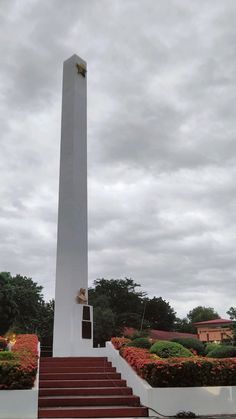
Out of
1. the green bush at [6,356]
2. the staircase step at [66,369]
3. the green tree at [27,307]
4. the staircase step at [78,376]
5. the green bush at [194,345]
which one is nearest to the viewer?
the green bush at [6,356]

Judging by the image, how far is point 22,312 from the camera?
4338 centimetres

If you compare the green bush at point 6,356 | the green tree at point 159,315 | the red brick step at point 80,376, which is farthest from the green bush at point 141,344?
the green tree at point 159,315

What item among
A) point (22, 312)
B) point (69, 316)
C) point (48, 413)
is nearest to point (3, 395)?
point (48, 413)

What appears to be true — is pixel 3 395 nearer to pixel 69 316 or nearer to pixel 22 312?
pixel 69 316

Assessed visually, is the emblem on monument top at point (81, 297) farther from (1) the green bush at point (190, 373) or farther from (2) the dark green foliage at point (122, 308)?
(2) the dark green foliage at point (122, 308)

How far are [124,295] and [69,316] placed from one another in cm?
3099

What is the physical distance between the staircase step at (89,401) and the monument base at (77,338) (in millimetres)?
4803

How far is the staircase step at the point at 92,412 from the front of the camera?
8.52 metres

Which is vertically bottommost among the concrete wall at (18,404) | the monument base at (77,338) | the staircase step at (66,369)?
the concrete wall at (18,404)

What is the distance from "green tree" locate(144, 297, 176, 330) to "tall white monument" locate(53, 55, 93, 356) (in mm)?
33945

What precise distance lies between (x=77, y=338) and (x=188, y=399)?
598 cm

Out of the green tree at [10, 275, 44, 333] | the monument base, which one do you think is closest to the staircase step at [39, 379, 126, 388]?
the monument base

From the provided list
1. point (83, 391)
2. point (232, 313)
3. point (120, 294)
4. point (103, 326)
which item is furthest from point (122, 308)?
point (83, 391)

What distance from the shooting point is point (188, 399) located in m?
9.00
